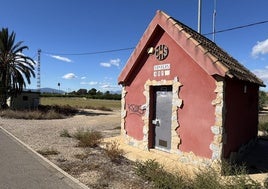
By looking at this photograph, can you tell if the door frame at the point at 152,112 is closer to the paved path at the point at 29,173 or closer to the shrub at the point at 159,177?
the shrub at the point at 159,177

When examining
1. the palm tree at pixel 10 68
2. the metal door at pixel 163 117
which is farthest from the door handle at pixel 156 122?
the palm tree at pixel 10 68

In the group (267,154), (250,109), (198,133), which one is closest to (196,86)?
(198,133)

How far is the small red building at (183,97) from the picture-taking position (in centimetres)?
763

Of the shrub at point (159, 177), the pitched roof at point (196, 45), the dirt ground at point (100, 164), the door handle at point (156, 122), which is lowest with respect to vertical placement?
the dirt ground at point (100, 164)

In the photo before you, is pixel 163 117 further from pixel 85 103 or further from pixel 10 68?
pixel 85 103

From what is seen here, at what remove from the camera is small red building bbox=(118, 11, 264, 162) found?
25.0 ft

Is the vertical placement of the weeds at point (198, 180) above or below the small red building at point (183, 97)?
below

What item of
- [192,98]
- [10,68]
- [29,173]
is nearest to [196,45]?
[192,98]

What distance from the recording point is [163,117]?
31.6 feet

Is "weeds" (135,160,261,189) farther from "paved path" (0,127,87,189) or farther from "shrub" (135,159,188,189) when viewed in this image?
"paved path" (0,127,87,189)

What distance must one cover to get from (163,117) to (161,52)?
7.89 feet

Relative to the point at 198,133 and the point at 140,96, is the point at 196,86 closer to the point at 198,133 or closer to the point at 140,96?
the point at 198,133

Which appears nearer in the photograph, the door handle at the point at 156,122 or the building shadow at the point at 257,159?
the building shadow at the point at 257,159

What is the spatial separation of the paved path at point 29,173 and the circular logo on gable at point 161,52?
5195 millimetres
